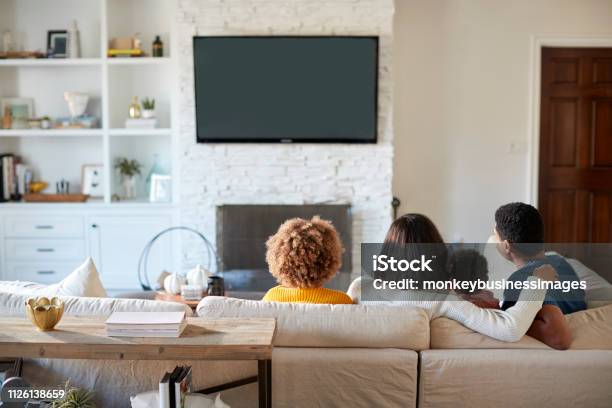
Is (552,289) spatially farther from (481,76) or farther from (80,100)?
(80,100)

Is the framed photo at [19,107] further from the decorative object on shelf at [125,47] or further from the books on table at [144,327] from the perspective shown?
the books on table at [144,327]

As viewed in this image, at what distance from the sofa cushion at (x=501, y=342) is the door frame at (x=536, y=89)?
3.54 m

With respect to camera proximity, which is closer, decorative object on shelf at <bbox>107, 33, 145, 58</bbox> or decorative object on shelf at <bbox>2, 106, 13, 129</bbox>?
decorative object on shelf at <bbox>107, 33, 145, 58</bbox>

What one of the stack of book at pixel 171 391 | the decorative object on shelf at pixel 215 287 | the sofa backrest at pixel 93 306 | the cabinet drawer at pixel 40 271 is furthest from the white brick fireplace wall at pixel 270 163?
the stack of book at pixel 171 391

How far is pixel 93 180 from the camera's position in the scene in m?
5.93

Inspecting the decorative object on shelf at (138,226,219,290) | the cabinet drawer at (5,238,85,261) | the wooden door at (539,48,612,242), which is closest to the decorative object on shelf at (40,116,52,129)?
the cabinet drawer at (5,238,85,261)

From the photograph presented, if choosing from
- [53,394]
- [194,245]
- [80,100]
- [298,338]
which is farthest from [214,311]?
[80,100]

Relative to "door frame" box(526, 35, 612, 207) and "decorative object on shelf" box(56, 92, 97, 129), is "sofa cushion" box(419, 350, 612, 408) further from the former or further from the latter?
"decorative object on shelf" box(56, 92, 97, 129)

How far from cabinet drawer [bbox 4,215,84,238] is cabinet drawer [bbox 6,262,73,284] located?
0.70 feet

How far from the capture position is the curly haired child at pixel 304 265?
2.77 m

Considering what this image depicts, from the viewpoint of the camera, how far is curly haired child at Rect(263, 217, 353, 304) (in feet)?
9.09

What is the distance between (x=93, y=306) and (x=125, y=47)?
3540 millimetres

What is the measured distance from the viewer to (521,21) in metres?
5.80

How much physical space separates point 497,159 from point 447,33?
1046 mm
